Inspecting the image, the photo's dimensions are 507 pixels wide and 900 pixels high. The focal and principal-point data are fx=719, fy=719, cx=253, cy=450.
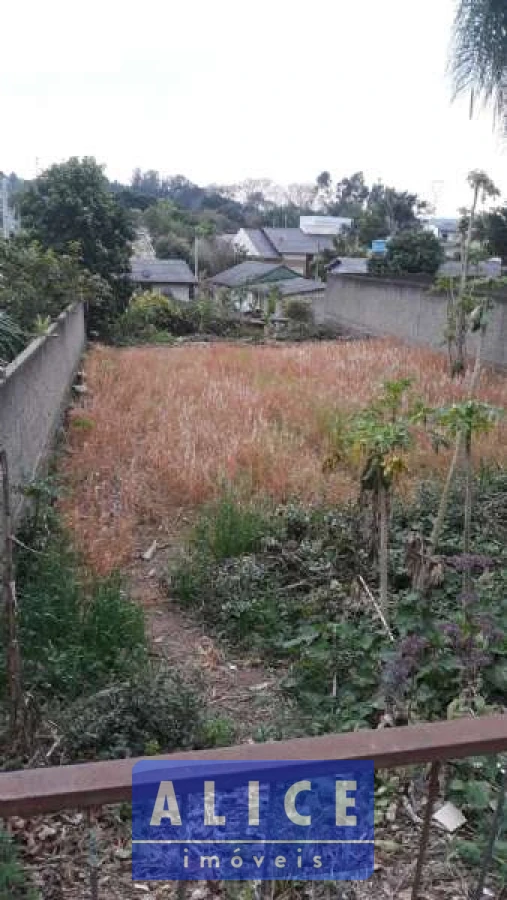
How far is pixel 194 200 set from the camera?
79188mm

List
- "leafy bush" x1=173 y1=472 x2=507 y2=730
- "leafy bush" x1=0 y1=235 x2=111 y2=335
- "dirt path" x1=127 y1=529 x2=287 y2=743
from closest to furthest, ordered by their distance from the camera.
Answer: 1. "leafy bush" x1=173 y1=472 x2=507 y2=730
2. "dirt path" x1=127 y1=529 x2=287 y2=743
3. "leafy bush" x1=0 y1=235 x2=111 y2=335

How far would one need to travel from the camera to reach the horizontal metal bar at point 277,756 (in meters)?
1.05

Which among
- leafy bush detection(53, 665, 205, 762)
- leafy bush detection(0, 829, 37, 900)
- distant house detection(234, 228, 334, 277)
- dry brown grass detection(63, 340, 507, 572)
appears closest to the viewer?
leafy bush detection(0, 829, 37, 900)

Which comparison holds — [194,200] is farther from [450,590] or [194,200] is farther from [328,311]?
[450,590]

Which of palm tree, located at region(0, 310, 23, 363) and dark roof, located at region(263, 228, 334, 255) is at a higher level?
dark roof, located at region(263, 228, 334, 255)

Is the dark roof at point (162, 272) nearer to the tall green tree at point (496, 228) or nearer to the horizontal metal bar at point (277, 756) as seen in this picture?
the tall green tree at point (496, 228)

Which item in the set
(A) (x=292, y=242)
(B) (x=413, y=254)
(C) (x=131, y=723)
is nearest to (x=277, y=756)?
(C) (x=131, y=723)

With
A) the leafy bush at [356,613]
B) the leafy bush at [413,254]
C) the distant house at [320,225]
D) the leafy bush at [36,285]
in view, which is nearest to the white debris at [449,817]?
the leafy bush at [356,613]

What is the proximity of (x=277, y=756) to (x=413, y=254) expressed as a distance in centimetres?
2322

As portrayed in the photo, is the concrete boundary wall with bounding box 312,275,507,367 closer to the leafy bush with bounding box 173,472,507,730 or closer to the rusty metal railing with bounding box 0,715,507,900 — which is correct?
the leafy bush with bounding box 173,472,507,730

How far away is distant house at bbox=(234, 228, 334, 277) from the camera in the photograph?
49750 mm

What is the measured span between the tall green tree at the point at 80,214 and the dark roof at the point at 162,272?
57.7 feet

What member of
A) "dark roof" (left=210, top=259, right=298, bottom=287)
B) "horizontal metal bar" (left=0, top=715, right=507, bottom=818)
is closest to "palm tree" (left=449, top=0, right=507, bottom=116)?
"horizontal metal bar" (left=0, top=715, right=507, bottom=818)

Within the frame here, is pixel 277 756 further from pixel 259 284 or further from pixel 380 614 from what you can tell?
pixel 259 284
